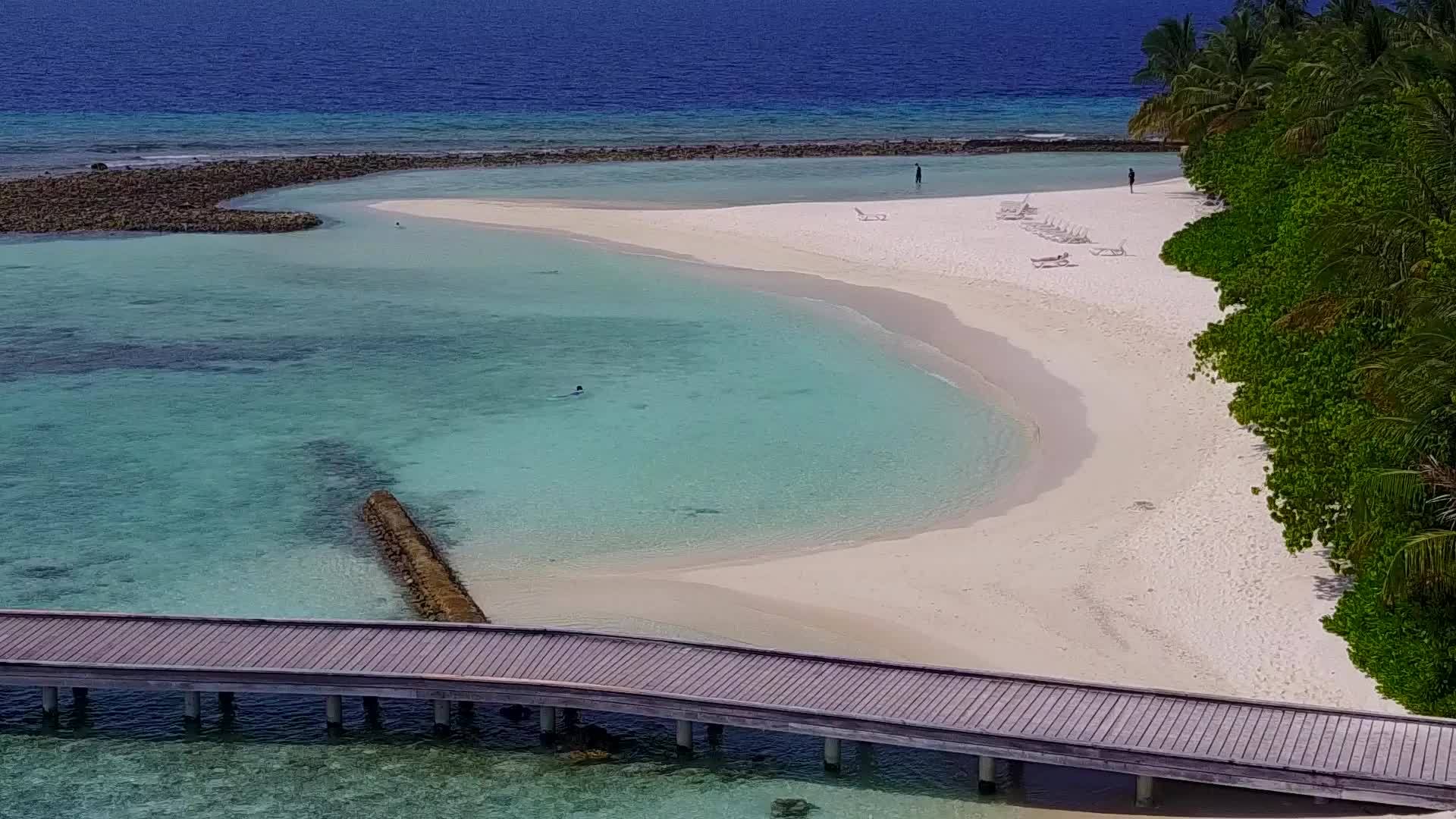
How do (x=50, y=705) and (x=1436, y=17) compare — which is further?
(x=1436, y=17)

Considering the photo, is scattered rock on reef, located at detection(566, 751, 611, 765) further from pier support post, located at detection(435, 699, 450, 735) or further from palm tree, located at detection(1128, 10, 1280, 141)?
palm tree, located at detection(1128, 10, 1280, 141)

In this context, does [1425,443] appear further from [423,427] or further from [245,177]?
[245,177]

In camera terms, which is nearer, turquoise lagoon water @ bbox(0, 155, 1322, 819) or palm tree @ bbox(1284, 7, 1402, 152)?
turquoise lagoon water @ bbox(0, 155, 1322, 819)

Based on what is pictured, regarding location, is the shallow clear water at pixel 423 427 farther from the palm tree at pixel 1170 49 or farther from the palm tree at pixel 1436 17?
the palm tree at pixel 1170 49

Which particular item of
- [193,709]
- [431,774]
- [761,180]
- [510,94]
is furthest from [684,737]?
[510,94]

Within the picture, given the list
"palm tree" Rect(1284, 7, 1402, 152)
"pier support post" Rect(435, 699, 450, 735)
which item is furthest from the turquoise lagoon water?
"palm tree" Rect(1284, 7, 1402, 152)

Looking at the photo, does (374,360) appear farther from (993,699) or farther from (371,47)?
(371,47)
